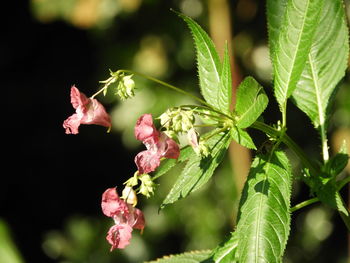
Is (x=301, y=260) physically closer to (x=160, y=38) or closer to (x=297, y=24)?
(x=160, y=38)

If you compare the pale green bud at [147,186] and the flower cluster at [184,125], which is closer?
the flower cluster at [184,125]

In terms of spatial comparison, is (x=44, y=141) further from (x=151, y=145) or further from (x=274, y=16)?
(x=151, y=145)

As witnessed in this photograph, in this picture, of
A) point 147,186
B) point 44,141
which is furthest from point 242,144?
point 44,141

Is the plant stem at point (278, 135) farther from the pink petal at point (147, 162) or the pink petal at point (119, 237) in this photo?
the pink petal at point (119, 237)

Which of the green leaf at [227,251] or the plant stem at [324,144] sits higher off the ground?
the plant stem at [324,144]

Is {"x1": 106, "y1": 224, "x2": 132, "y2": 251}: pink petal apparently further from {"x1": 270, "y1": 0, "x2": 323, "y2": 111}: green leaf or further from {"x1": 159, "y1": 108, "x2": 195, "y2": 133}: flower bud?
{"x1": 270, "y1": 0, "x2": 323, "y2": 111}: green leaf

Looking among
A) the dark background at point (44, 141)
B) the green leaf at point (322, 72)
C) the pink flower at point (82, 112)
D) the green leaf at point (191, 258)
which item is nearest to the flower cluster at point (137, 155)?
the pink flower at point (82, 112)

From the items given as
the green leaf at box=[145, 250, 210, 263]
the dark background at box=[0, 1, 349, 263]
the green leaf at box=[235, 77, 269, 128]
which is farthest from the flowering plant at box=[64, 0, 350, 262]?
the dark background at box=[0, 1, 349, 263]
